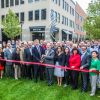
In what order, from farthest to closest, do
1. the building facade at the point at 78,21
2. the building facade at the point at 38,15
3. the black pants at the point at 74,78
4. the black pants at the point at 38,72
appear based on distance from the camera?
1. the building facade at the point at 78,21
2. the building facade at the point at 38,15
3. the black pants at the point at 38,72
4. the black pants at the point at 74,78

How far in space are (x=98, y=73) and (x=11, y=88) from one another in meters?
3.95

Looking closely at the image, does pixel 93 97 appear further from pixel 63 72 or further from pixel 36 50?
pixel 36 50

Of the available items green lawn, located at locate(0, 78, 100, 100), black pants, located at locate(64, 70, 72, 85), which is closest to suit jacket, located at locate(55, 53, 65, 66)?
black pants, located at locate(64, 70, 72, 85)

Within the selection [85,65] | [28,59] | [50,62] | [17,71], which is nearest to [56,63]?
[50,62]

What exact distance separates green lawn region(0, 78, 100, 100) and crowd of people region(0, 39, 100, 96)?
1.47 ft

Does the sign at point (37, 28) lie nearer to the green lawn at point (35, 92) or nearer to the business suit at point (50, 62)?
the green lawn at point (35, 92)

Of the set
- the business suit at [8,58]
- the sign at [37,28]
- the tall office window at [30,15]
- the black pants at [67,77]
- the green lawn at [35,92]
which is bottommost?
the green lawn at [35,92]

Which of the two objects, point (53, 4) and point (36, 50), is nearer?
point (36, 50)

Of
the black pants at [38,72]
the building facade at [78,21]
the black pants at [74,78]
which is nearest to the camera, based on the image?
the black pants at [74,78]

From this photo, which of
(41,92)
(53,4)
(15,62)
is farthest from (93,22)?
(41,92)

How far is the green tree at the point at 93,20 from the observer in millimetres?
37469

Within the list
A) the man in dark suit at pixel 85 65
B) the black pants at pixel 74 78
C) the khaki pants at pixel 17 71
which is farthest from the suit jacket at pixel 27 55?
the man in dark suit at pixel 85 65

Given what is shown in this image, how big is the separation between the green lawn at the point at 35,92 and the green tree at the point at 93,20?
25585 millimetres

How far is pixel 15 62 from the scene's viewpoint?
14211 millimetres
